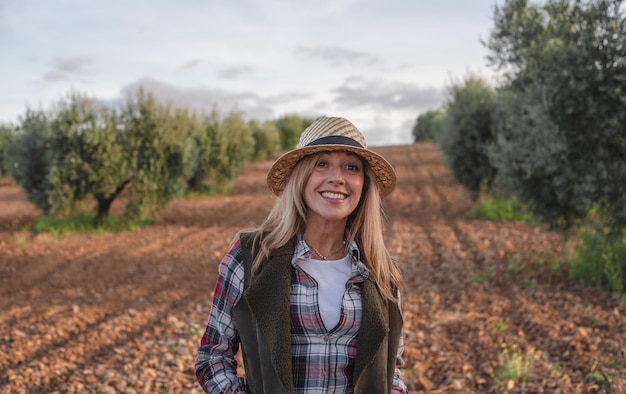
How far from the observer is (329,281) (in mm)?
2531

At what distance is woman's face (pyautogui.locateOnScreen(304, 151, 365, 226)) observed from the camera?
8.25ft

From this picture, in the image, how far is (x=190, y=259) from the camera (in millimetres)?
12180

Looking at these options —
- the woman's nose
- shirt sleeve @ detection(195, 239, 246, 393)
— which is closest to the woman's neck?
the woman's nose

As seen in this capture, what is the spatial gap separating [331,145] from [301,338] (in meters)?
0.84

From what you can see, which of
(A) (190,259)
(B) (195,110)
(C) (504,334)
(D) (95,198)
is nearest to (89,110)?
(D) (95,198)

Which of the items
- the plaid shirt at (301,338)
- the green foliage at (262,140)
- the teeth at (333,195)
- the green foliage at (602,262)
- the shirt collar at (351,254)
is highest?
the green foliage at (262,140)

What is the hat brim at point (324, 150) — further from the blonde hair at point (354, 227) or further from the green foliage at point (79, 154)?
the green foliage at point (79, 154)

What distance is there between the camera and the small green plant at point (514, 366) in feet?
18.5

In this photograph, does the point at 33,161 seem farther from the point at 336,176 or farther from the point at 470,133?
the point at 336,176

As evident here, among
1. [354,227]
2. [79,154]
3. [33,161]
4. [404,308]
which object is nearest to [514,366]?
[404,308]

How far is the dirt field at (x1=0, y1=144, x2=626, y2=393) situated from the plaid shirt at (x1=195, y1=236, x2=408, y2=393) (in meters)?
3.42

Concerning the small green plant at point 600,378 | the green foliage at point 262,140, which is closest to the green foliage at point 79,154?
the small green plant at point 600,378

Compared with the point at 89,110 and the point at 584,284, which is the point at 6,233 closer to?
the point at 89,110

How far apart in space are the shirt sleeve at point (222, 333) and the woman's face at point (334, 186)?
1.40 ft
